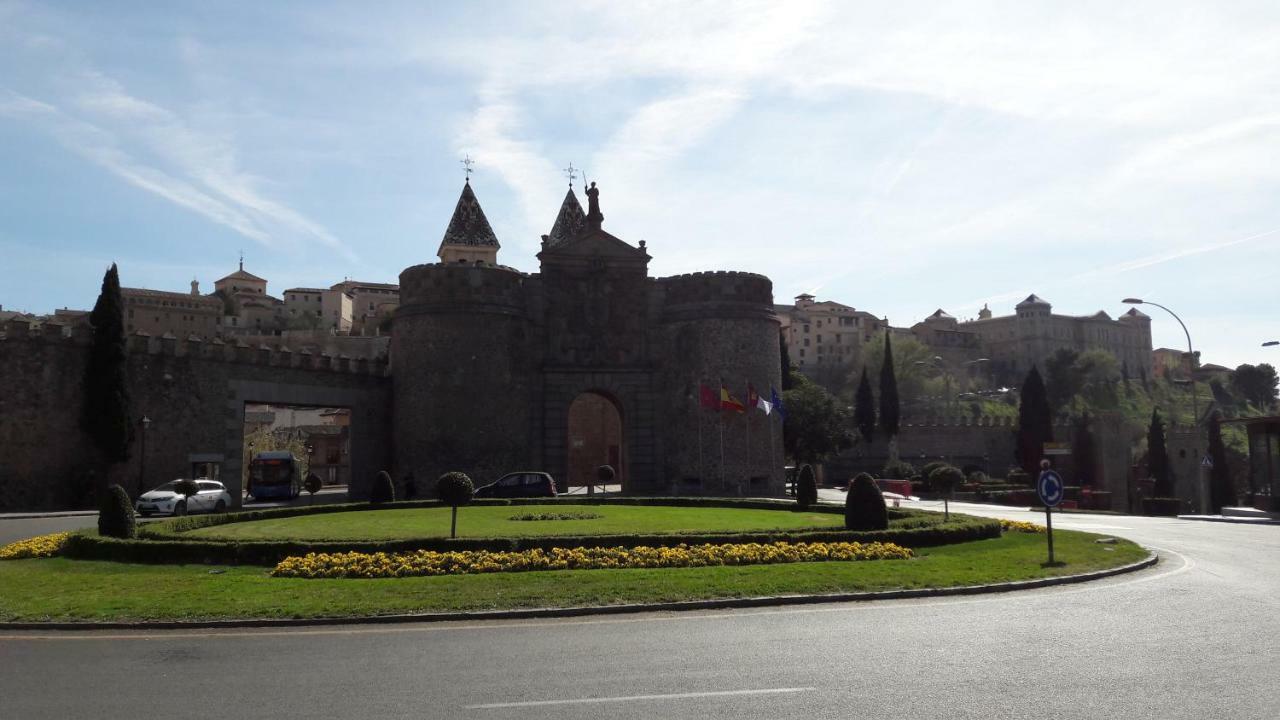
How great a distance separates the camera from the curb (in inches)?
512

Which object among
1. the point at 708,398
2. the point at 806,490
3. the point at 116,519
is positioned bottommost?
the point at 116,519

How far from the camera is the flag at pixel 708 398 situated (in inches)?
1772

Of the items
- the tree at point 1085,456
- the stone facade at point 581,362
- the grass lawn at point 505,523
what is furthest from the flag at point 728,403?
the tree at point 1085,456

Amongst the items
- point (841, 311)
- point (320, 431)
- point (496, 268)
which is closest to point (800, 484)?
point (496, 268)

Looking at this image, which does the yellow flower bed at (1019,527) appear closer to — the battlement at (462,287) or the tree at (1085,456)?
the battlement at (462,287)

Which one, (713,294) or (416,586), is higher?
(713,294)

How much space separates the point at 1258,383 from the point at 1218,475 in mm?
115873

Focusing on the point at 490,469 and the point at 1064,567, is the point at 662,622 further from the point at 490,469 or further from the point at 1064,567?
the point at 490,469

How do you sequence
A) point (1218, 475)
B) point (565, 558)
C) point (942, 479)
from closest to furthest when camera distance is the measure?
1. point (565, 558)
2. point (942, 479)
3. point (1218, 475)

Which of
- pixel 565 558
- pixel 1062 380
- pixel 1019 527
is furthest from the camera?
pixel 1062 380

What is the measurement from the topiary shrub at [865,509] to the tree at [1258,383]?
512 feet

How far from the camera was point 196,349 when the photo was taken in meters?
42.4

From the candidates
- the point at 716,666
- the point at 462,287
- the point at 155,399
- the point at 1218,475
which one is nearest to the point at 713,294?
the point at 462,287

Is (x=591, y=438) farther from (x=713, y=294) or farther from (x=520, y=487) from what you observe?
(x=520, y=487)
